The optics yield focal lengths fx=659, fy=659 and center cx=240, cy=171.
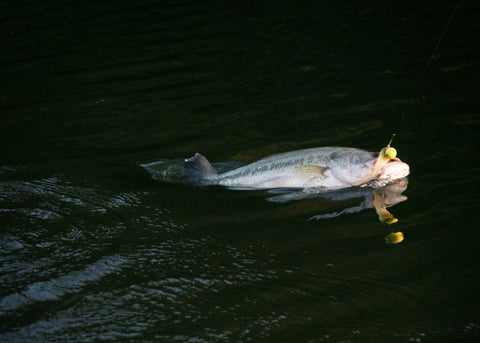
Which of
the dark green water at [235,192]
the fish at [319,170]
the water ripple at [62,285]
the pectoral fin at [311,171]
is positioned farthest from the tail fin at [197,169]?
the water ripple at [62,285]

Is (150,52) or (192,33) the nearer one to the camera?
(150,52)

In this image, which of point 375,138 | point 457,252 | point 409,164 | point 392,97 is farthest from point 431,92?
point 457,252

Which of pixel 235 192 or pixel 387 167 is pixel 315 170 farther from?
pixel 235 192

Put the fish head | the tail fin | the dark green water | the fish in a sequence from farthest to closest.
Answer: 1. the tail fin
2. the fish
3. the fish head
4. the dark green water

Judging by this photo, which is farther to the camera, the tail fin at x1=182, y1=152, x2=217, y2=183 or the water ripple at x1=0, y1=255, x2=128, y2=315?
the tail fin at x1=182, y1=152, x2=217, y2=183

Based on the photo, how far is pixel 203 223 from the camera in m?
5.57

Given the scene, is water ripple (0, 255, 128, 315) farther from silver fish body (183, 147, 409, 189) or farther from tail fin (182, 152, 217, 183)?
silver fish body (183, 147, 409, 189)

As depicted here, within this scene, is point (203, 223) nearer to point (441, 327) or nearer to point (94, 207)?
point (94, 207)

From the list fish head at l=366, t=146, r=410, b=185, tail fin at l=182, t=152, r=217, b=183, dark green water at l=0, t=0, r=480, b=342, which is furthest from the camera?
tail fin at l=182, t=152, r=217, b=183

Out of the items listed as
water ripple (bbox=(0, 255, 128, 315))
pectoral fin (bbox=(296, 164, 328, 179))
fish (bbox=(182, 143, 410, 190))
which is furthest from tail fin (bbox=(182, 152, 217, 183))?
water ripple (bbox=(0, 255, 128, 315))

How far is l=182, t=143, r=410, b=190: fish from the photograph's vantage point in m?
5.79

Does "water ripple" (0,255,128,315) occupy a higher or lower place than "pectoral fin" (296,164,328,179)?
lower

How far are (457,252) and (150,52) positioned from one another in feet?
26.7

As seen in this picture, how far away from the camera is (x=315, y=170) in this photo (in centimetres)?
583
